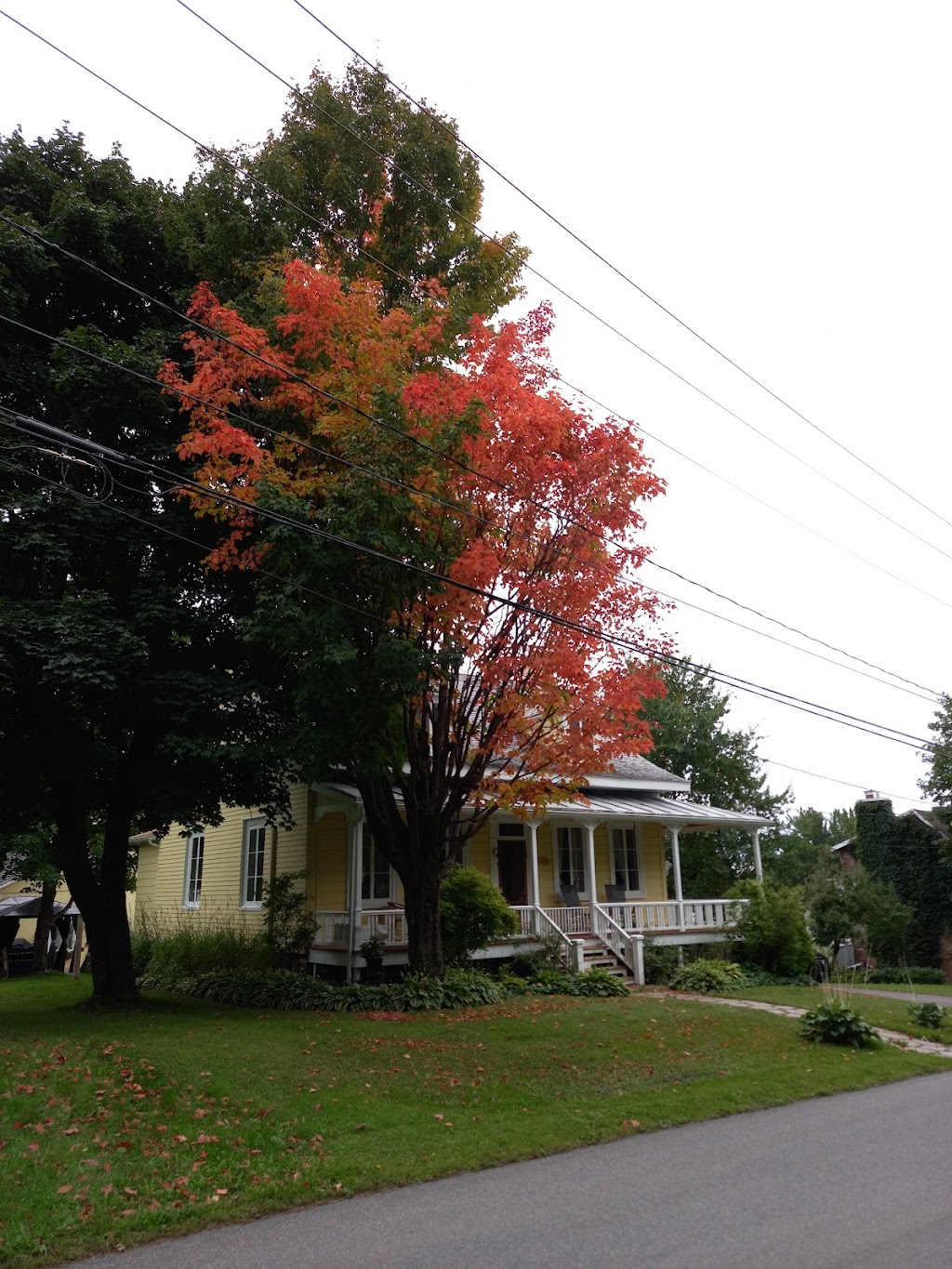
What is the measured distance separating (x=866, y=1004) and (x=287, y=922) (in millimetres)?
11498

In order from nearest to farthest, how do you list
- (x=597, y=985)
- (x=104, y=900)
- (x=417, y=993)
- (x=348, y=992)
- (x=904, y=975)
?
(x=417, y=993)
(x=348, y=992)
(x=104, y=900)
(x=597, y=985)
(x=904, y=975)

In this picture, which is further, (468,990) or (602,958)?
(602,958)

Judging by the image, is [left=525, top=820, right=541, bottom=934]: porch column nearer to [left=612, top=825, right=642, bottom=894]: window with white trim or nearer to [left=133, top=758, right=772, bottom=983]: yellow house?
[left=133, top=758, right=772, bottom=983]: yellow house

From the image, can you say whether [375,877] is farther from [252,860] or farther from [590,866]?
[590,866]

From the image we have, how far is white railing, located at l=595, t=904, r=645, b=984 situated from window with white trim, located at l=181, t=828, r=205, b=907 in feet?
34.1

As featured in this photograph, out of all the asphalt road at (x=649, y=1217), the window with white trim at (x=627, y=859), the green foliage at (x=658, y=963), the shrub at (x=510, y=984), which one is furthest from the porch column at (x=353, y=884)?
the asphalt road at (x=649, y=1217)

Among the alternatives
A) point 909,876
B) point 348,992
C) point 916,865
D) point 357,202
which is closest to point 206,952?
point 348,992

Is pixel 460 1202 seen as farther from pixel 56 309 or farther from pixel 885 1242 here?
pixel 56 309

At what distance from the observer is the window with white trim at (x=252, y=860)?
21.3m

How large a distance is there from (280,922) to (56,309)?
12.4 meters

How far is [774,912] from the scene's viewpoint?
70.5 feet

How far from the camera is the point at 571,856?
2342 cm

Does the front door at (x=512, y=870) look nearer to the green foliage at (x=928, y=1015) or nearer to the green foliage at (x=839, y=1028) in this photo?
the green foliage at (x=928, y=1015)

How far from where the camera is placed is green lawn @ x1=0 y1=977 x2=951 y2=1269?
6445 millimetres
